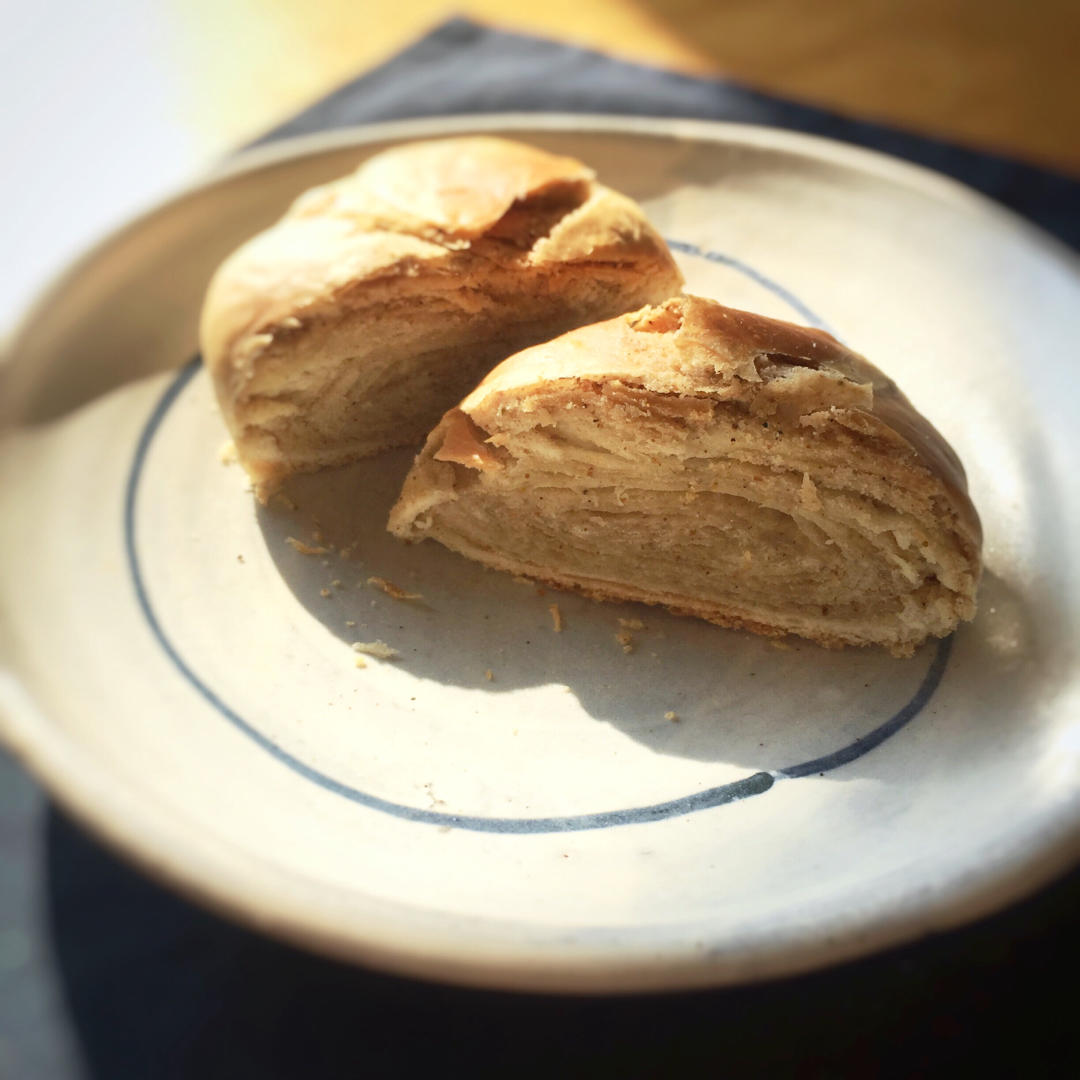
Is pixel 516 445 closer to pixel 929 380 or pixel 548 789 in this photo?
pixel 548 789

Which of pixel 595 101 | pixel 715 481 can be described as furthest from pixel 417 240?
pixel 595 101

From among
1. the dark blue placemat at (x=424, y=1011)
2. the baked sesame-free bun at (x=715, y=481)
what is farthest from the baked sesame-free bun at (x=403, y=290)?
the dark blue placemat at (x=424, y=1011)

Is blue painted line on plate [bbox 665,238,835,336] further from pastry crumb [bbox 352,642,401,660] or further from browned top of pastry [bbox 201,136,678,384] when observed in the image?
pastry crumb [bbox 352,642,401,660]

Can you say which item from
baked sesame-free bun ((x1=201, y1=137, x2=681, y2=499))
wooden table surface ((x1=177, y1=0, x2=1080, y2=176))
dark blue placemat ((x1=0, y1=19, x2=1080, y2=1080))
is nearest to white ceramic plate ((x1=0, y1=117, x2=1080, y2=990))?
baked sesame-free bun ((x1=201, y1=137, x2=681, y2=499))

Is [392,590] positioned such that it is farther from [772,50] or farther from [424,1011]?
[772,50]

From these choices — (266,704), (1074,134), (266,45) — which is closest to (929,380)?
(266,704)

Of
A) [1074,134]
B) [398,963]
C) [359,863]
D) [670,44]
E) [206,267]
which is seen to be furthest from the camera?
[670,44]
